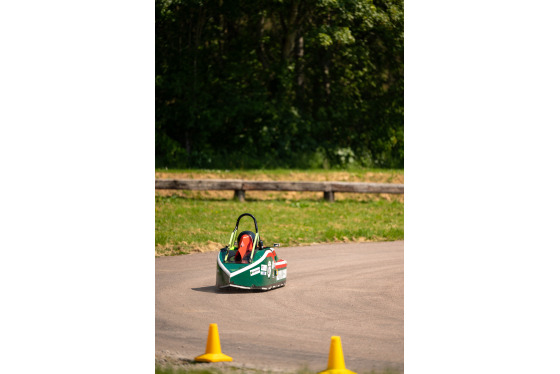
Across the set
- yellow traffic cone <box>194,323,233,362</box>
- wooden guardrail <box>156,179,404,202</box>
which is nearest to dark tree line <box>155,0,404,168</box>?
wooden guardrail <box>156,179,404,202</box>

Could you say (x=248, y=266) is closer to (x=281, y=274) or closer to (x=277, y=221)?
(x=281, y=274)

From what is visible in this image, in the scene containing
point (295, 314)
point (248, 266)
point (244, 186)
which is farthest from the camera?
point (244, 186)

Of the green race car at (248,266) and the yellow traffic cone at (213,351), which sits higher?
the green race car at (248,266)

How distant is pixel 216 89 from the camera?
21.7m

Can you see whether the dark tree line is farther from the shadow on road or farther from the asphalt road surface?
the shadow on road

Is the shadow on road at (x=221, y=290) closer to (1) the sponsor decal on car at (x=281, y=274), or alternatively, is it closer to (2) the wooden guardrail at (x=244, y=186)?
(1) the sponsor decal on car at (x=281, y=274)

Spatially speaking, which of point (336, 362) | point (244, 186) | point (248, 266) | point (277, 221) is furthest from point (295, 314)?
point (244, 186)

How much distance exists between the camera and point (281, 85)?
22.8m

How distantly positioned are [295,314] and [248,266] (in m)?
1.11

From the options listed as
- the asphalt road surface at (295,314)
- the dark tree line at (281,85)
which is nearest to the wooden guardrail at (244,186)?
the dark tree line at (281,85)

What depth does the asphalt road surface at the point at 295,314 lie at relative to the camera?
5902 mm

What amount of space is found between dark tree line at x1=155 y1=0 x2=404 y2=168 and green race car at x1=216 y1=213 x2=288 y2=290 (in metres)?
12.2

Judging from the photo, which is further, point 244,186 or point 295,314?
point 244,186

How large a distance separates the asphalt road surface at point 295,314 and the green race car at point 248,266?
0.50ft
